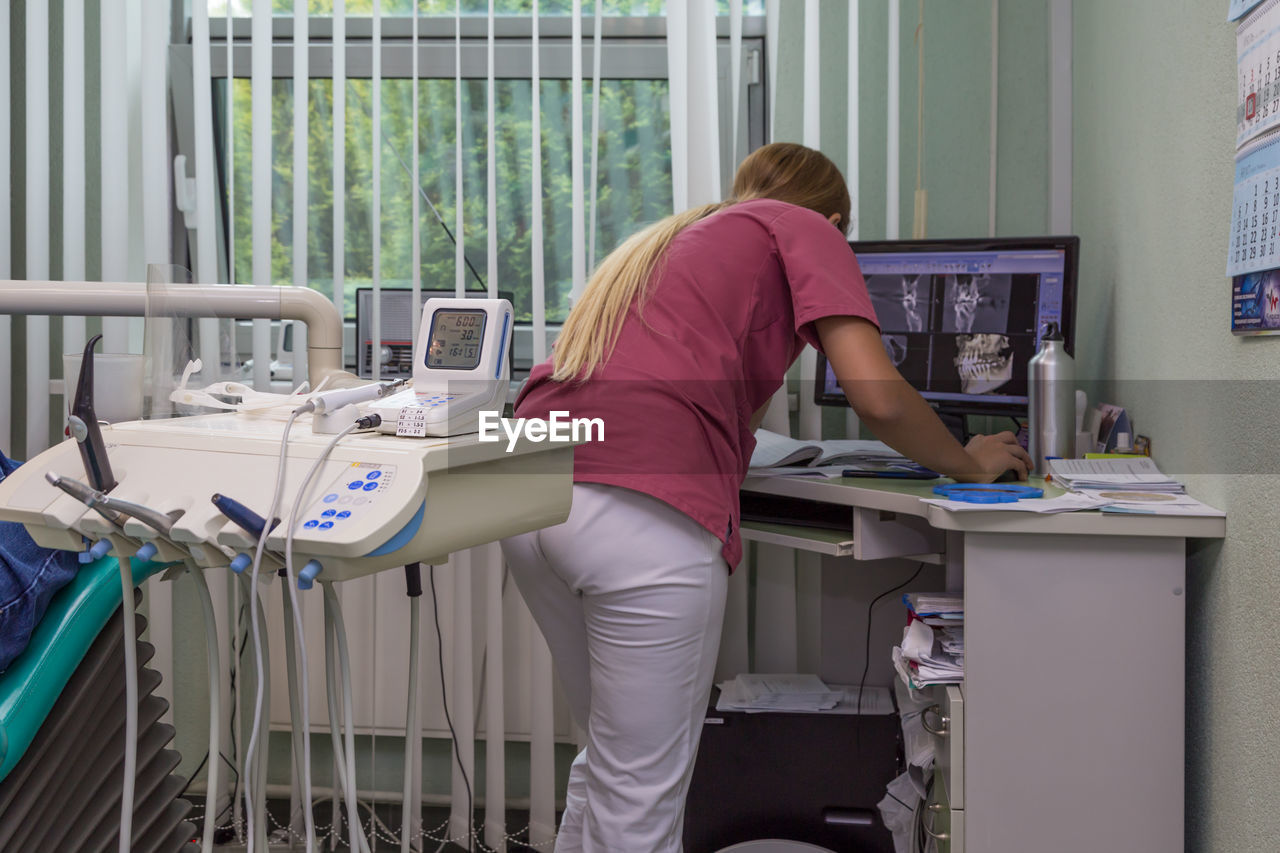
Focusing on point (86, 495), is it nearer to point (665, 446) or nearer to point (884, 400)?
point (665, 446)

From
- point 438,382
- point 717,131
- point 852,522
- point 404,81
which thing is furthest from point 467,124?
point 438,382

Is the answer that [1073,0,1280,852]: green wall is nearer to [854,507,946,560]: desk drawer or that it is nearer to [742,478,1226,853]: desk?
[742,478,1226,853]: desk

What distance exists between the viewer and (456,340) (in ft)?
3.48

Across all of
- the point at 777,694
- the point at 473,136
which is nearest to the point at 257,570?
the point at 777,694

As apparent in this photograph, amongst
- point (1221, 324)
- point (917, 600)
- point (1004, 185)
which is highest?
point (1004, 185)

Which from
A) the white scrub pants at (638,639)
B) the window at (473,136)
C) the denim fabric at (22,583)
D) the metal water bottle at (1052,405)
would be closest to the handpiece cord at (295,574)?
the white scrub pants at (638,639)

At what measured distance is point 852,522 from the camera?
1652 millimetres

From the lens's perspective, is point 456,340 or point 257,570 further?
point 456,340

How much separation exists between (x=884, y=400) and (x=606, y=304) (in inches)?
14.8

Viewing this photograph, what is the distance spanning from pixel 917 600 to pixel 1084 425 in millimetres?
663

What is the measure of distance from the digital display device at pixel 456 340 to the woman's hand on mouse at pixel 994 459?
79 cm

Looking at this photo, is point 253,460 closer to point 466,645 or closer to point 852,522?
point 852,522

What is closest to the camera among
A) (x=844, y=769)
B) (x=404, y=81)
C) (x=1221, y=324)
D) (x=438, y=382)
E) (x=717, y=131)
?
(x=438, y=382)

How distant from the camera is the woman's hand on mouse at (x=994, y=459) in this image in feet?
4.98
